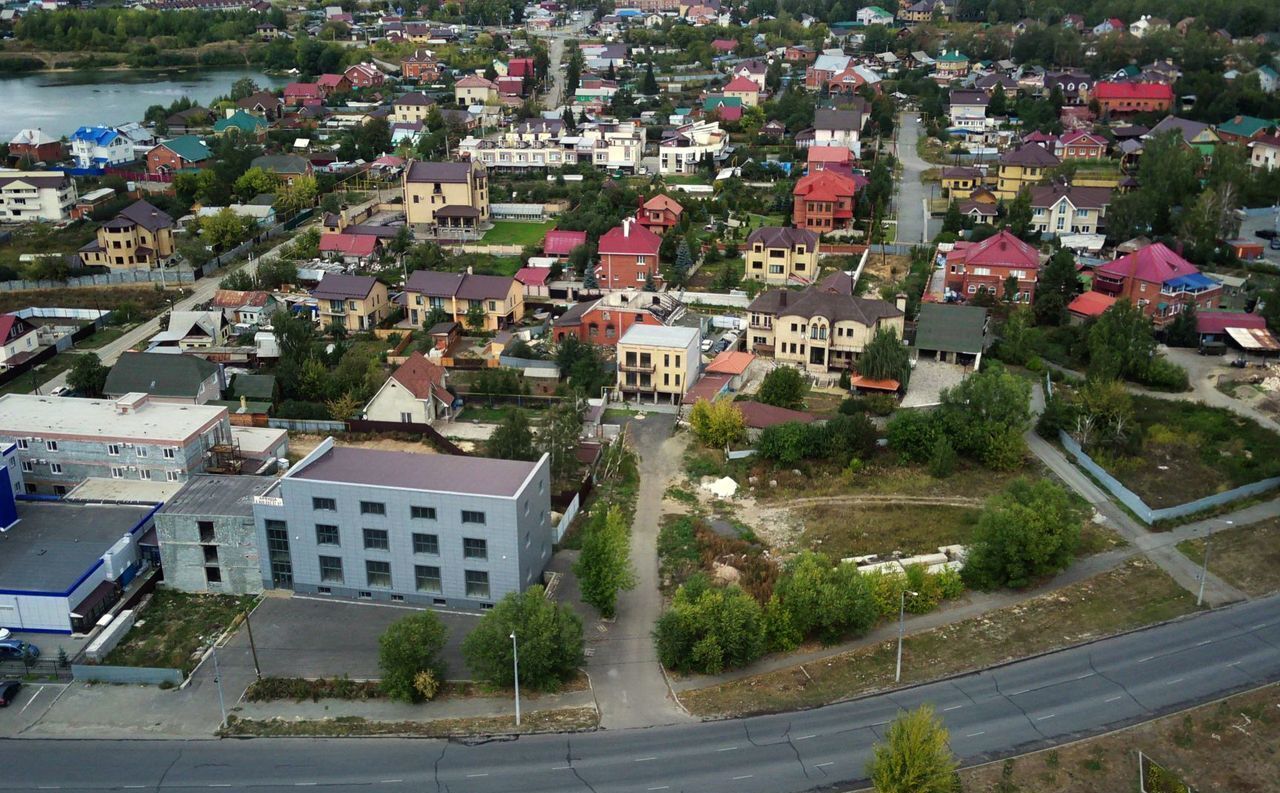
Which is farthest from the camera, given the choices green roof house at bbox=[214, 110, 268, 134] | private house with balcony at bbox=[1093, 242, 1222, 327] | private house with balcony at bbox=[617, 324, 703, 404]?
green roof house at bbox=[214, 110, 268, 134]

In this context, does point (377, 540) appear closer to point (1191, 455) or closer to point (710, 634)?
point (710, 634)

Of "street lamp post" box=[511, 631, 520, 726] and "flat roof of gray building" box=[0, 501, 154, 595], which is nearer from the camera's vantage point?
"street lamp post" box=[511, 631, 520, 726]

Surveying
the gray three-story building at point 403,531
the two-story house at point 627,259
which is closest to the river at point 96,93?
the two-story house at point 627,259

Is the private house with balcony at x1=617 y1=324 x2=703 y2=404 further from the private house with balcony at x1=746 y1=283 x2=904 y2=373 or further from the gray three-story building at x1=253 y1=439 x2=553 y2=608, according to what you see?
the gray three-story building at x1=253 y1=439 x2=553 y2=608

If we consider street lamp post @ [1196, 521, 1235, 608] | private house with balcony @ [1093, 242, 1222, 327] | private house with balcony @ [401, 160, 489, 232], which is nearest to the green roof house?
private house with balcony @ [401, 160, 489, 232]

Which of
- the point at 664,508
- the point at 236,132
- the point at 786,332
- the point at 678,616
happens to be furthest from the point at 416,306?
the point at 236,132
